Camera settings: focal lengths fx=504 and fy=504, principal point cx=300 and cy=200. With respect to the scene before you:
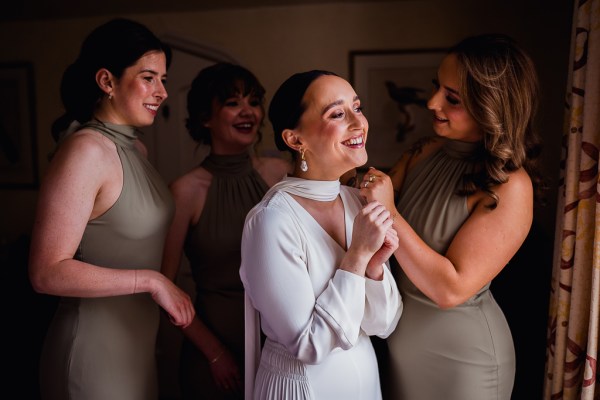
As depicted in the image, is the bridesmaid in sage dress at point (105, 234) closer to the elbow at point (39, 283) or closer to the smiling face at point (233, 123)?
the elbow at point (39, 283)

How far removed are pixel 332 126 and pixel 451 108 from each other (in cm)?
41

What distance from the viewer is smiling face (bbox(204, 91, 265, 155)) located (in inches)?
76.0

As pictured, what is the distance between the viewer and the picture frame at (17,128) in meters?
3.64

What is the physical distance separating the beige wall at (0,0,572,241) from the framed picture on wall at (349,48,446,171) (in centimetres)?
8

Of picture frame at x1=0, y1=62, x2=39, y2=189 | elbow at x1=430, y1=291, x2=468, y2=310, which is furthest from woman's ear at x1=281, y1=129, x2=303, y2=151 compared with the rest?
picture frame at x1=0, y1=62, x2=39, y2=189

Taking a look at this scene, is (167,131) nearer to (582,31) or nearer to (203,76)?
(203,76)

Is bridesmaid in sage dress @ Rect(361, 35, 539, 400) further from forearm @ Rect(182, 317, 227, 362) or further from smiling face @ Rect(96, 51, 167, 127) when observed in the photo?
smiling face @ Rect(96, 51, 167, 127)

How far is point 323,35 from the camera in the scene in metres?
3.18

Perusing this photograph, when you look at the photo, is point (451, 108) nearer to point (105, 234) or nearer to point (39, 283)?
point (105, 234)

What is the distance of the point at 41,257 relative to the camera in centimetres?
141

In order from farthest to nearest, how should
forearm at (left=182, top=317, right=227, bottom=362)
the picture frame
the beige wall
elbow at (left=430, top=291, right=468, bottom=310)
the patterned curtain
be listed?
the picture frame
the beige wall
forearm at (left=182, top=317, right=227, bottom=362)
the patterned curtain
elbow at (left=430, top=291, right=468, bottom=310)

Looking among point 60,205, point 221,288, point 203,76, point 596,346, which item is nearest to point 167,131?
point 203,76

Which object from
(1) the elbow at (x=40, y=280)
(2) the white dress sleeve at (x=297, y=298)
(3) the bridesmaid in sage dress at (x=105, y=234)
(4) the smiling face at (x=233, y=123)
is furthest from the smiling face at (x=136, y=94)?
(2) the white dress sleeve at (x=297, y=298)

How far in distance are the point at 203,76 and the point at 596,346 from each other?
1.65 meters
